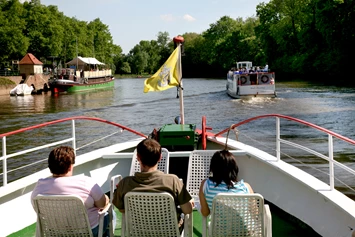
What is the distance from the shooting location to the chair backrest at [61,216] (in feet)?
11.4

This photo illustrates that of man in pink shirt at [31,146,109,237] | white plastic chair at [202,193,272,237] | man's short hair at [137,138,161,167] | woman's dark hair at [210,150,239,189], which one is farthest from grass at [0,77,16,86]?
white plastic chair at [202,193,272,237]

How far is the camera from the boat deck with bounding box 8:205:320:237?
5.25 m

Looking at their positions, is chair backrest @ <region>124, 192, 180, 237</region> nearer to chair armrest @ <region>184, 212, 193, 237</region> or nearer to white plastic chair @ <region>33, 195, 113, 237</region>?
chair armrest @ <region>184, 212, 193, 237</region>

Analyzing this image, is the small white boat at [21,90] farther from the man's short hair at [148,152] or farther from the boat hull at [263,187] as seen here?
the man's short hair at [148,152]

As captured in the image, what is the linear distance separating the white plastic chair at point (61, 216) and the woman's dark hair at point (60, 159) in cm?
29

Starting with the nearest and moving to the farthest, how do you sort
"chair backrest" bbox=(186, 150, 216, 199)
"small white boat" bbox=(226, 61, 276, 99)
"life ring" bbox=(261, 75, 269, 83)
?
"chair backrest" bbox=(186, 150, 216, 199)
"small white boat" bbox=(226, 61, 276, 99)
"life ring" bbox=(261, 75, 269, 83)

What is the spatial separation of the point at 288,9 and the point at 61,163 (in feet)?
258

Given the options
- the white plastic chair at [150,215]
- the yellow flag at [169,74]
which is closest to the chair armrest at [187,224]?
the white plastic chair at [150,215]

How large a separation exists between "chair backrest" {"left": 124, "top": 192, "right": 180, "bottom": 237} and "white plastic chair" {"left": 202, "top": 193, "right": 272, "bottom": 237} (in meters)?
0.33

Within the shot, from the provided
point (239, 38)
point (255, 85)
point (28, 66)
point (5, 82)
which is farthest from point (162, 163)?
point (239, 38)

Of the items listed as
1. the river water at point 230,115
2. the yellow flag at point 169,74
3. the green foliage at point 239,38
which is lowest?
the river water at point 230,115

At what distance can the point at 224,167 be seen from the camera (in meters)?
3.55

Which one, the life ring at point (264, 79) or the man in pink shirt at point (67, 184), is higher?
the life ring at point (264, 79)

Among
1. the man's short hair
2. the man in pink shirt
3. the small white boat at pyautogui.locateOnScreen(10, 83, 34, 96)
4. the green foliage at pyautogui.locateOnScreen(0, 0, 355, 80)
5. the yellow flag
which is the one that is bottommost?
the small white boat at pyautogui.locateOnScreen(10, 83, 34, 96)
